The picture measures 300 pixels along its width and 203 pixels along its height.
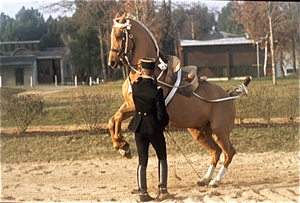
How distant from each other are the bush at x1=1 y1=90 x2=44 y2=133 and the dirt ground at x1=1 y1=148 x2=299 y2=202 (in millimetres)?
3402

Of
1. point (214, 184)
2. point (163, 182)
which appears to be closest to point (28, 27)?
point (214, 184)

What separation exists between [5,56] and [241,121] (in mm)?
40611

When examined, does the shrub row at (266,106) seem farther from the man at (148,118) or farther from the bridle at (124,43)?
the man at (148,118)

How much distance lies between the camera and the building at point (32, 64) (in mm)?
48781

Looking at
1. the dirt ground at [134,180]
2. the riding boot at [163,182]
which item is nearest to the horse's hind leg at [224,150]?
the dirt ground at [134,180]

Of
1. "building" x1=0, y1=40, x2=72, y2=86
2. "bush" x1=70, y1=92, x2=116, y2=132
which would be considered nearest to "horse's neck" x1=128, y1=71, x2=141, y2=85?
"bush" x1=70, y1=92, x2=116, y2=132

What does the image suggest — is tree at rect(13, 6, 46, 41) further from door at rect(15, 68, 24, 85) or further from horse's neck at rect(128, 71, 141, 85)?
horse's neck at rect(128, 71, 141, 85)

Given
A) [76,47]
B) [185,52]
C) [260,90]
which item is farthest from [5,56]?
[260,90]

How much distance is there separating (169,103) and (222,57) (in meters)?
30.1

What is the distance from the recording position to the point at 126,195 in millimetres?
7512

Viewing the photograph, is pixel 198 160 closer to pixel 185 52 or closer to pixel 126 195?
pixel 126 195

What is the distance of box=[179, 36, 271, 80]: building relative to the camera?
3644 centimetres

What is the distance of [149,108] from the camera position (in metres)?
6.89

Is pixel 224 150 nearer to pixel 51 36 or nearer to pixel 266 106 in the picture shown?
pixel 266 106
